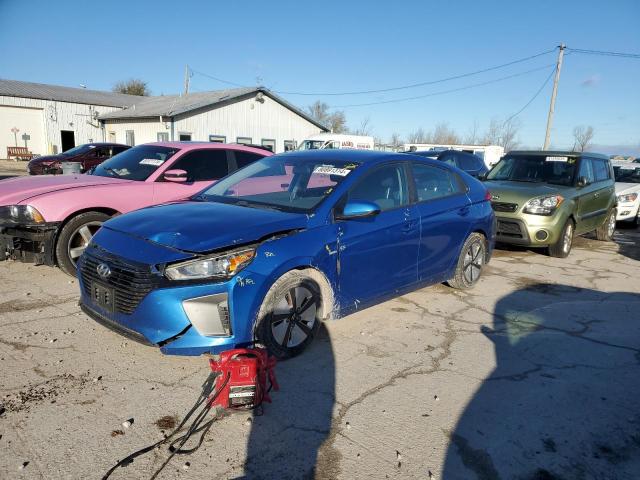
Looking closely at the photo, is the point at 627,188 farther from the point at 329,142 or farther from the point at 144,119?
the point at 144,119

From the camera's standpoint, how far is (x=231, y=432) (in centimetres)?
275

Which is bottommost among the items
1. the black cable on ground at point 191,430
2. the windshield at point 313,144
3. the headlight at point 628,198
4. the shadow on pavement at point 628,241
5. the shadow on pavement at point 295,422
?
the shadow on pavement at point 628,241

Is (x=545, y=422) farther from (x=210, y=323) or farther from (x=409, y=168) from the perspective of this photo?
(x=409, y=168)

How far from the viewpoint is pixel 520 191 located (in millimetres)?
7770

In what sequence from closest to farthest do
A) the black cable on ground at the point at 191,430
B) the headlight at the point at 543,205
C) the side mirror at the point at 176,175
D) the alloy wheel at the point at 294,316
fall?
the black cable on ground at the point at 191,430
the alloy wheel at the point at 294,316
the side mirror at the point at 176,175
the headlight at the point at 543,205

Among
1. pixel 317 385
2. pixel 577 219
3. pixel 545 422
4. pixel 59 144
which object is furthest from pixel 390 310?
pixel 59 144

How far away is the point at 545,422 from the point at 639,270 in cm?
584

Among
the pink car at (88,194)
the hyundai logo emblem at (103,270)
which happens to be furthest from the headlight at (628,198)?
the hyundai logo emblem at (103,270)

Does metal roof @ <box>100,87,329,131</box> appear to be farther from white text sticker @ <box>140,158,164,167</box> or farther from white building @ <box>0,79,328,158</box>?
white text sticker @ <box>140,158,164,167</box>

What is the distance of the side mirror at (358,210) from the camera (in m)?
3.82

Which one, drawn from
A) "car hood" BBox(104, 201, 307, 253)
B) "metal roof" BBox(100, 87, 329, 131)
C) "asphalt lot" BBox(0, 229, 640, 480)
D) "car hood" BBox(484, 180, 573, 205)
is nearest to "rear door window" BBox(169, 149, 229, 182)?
"asphalt lot" BBox(0, 229, 640, 480)

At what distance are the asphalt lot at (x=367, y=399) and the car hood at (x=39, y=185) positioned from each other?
1.04m

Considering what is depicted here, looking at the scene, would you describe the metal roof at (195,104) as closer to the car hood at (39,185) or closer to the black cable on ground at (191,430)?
the car hood at (39,185)

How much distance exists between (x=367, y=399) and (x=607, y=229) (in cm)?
911
